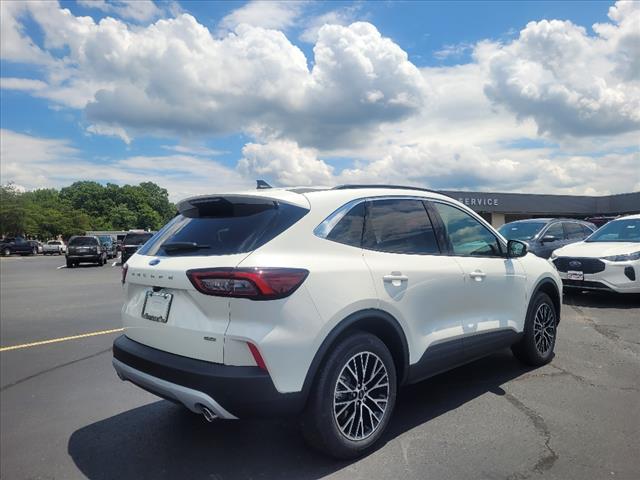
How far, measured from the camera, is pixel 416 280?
358 cm

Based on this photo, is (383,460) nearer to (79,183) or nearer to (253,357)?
(253,357)

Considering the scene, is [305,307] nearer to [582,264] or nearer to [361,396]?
[361,396]

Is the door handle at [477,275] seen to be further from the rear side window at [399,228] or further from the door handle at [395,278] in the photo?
the door handle at [395,278]

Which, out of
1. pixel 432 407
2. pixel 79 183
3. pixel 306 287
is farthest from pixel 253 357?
pixel 79 183

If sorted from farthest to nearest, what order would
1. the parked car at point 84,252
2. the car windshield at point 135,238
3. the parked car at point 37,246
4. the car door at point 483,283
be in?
the parked car at point 37,246, the car windshield at point 135,238, the parked car at point 84,252, the car door at point 483,283

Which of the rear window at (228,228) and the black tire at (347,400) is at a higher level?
the rear window at (228,228)

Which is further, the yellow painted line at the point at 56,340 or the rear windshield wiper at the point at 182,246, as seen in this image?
the yellow painted line at the point at 56,340

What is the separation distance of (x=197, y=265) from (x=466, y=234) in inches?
97.5

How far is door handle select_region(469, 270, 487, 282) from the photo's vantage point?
4133mm

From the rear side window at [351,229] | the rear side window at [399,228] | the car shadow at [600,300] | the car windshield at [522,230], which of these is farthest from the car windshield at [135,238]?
the rear side window at [351,229]

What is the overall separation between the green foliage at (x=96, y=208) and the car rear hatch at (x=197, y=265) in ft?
280

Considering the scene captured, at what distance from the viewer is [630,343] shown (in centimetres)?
603

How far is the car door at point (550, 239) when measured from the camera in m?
11.2

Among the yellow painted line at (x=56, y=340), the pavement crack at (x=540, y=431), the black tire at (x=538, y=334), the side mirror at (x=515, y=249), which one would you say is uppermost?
the side mirror at (x=515, y=249)
